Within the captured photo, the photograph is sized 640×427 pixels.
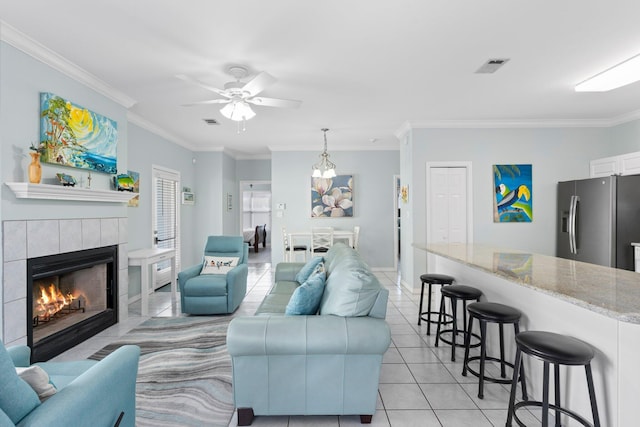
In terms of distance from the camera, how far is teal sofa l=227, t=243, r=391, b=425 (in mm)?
1855

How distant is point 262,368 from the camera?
6.19 ft

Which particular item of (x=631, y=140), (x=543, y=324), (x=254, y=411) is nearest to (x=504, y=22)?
(x=543, y=324)

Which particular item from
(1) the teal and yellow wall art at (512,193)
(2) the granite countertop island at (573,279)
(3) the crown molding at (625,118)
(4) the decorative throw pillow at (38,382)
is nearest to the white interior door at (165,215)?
(4) the decorative throw pillow at (38,382)

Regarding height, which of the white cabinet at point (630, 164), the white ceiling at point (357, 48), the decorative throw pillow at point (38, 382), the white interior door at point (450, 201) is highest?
the white ceiling at point (357, 48)

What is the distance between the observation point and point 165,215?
5707 mm

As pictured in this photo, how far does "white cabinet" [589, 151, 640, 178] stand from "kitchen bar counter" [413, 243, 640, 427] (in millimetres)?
2841

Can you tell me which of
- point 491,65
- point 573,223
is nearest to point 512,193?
point 573,223

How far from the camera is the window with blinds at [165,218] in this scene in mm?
5418

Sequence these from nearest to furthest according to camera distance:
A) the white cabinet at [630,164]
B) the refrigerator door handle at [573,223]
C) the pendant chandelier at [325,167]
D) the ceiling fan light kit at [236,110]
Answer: the ceiling fan light kit at [236,110], the white cabinet at [630,164], the refrigerator door handle at [573,223], the pendant chandelier at [325,167]

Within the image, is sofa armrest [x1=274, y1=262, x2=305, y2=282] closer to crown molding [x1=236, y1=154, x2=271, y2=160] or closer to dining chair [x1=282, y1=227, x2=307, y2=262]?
dining chair [x1=282, y1=227, x2=307, y2=262]

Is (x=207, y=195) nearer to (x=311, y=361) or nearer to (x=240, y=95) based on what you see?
(x=240, y=95)

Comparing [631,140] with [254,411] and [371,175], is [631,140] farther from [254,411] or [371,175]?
[254,411]

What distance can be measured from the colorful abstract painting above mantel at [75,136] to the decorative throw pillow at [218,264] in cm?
153

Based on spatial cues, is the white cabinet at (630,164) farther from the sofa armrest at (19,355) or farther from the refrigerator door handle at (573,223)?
the sofa armrest at (19,355)
